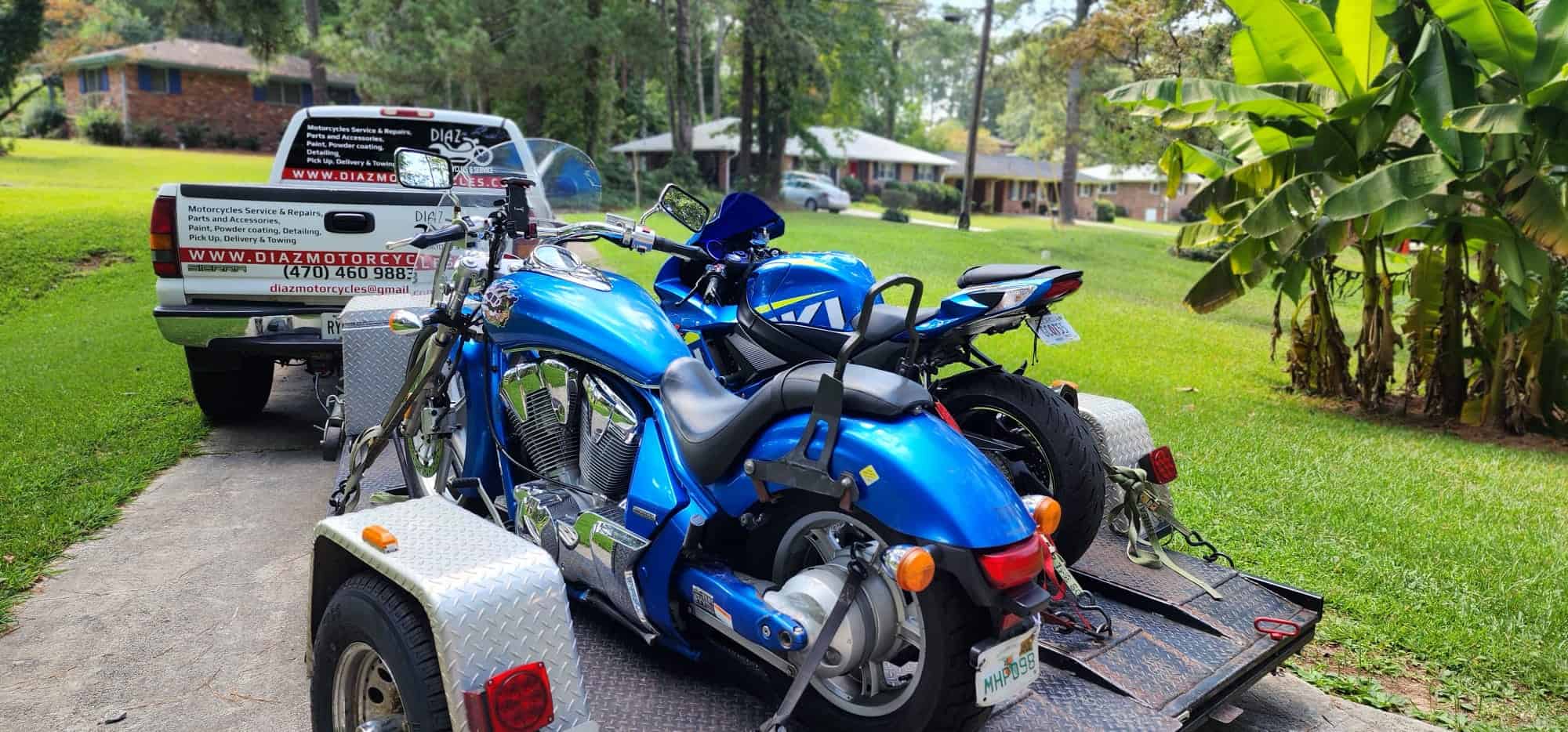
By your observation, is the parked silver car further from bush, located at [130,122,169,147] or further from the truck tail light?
the truck tail light

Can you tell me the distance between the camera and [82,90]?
46938 mm

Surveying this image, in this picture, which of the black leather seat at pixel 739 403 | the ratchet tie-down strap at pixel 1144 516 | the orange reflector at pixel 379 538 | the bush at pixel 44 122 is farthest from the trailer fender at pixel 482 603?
the bush at pixel 44 122

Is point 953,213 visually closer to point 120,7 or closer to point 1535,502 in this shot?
point 120,7

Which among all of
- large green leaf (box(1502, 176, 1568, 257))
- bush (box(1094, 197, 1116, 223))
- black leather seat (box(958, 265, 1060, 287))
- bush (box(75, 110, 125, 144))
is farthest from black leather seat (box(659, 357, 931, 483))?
bush (box(1094, 197, 1116, 223))

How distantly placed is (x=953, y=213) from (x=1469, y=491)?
137ft

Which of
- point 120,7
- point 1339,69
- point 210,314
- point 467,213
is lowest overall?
point 210,314

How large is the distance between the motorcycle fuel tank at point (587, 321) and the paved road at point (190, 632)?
58.0 inches

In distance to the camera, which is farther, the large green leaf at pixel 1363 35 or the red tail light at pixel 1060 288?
the large green leaf at pixel 1363 35

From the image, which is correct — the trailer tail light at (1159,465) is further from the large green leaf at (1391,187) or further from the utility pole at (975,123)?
the utility pole at (975,123)

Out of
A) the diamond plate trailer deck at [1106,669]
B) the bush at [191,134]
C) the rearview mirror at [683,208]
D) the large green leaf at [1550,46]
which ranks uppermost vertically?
the large green leaf at [1550,46]

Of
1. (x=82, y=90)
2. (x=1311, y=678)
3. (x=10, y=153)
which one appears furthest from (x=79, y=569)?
(x=82, y=90)

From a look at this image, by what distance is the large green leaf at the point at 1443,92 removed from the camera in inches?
267

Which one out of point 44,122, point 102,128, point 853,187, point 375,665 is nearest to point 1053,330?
point 375,665

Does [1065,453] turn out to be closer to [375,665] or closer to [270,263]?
[375,665]
